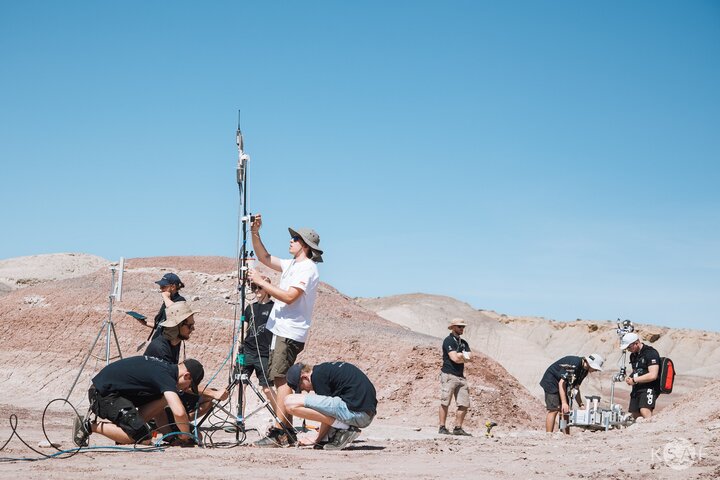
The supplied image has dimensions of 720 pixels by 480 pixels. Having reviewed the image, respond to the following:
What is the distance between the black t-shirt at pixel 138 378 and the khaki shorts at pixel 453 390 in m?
5.81

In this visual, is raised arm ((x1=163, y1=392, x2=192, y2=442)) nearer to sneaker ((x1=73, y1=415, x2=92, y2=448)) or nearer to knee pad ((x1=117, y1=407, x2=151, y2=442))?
knee pad ((x1=117, y1=407, x2=151, y2=442))

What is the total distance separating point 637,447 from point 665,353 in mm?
54311

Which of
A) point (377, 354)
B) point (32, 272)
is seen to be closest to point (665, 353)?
point (32, 272)

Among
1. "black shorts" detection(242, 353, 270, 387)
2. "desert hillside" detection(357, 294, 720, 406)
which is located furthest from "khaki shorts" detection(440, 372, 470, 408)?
"desert hillside" detection(357, 294, 720, 406)

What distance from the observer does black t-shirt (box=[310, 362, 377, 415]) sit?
8.88m

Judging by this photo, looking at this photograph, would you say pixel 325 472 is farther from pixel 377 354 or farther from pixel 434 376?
pixel 377 354

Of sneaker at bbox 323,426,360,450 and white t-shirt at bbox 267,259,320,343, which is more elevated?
white t-shirt at bbox 267,259,320,343

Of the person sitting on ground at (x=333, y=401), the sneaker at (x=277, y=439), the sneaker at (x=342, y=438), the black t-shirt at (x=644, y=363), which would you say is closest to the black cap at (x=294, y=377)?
the person sitting on ground at (x=333, y=401)

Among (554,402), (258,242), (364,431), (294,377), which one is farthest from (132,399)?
(554,402)

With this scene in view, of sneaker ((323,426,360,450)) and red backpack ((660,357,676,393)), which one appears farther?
red backpack ((660,357,676,393))

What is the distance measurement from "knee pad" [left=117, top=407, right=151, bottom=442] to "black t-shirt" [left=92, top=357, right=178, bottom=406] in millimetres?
170

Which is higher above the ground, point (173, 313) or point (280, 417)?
point (173, 313)

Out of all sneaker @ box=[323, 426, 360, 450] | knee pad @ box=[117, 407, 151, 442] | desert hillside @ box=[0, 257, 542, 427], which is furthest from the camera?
desert hillside @ box=[0, 257, 542, 427]

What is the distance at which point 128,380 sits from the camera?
26.7 ft
